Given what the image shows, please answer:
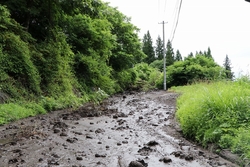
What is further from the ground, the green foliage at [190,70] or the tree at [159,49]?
the tree at [159,49]

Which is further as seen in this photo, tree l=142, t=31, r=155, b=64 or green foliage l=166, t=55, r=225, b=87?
tree l=142, t=31, r=155, b=64

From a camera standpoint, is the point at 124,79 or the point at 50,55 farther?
the point at 124,79

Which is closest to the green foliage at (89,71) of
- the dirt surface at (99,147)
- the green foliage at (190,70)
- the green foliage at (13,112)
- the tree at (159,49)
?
the green foliage at (13,112)

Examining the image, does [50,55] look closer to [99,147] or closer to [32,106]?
[32,106]

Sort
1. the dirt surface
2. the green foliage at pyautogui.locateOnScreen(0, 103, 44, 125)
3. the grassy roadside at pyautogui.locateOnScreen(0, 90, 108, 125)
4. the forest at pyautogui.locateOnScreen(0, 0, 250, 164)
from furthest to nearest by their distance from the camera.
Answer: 1. the grassy roadside at pyautogui.locateOnScreen(0, 90, 108, 125)
2. the green foliage at pyautogui.locateOnScreen(0, 103, 44, 125)
3. the forest at pyautogui.locateOnScreen(0, 0, 250, 164)
4. the dirt surface

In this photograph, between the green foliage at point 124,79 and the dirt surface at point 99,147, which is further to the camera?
the green foliage at point 124,79

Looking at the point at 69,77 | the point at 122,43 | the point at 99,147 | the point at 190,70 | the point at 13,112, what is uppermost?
the point at 122,43

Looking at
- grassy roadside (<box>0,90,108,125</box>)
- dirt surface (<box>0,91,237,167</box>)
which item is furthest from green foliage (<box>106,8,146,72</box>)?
dirt surface (<box>0,91,237,167</box>)

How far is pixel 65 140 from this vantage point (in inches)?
163

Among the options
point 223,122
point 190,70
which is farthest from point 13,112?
point 190,70

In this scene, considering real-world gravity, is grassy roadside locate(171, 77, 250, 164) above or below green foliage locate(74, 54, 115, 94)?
below

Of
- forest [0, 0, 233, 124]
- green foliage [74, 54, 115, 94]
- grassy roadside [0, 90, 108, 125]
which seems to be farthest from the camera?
green foliage [74, 54, 115, 94]

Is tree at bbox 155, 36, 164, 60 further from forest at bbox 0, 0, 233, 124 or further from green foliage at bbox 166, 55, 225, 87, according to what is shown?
forest at bbox 0, 0, 233, 124

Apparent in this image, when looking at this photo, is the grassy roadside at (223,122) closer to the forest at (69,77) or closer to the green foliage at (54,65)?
the forest at (69,77)
